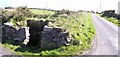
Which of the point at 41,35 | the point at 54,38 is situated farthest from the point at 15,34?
the point at 54,38

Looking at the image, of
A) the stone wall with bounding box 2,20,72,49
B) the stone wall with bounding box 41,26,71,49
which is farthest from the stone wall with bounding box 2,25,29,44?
the stone wall with bounding box 41,26,71,49

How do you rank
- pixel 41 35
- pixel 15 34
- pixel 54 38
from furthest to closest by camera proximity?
pixel 41 35 → pixel 15 34 → pixel 54 38

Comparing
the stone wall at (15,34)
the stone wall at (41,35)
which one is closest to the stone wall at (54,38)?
the stone wall at (41,35)

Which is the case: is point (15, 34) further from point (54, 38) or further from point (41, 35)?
point (54, 38)

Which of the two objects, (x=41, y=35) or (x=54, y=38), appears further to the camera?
(x=41, y=35)

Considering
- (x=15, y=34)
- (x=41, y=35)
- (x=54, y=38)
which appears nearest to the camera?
(x=54, y=38)

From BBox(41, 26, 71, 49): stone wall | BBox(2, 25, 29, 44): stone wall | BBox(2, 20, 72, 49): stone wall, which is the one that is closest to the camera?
BBox(41, 26, 71, 49): stone wall

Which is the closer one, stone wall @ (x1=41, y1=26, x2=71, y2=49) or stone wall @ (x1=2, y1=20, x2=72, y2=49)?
stone wall @ (x1=41, y1=26, x2=71, y2=49)

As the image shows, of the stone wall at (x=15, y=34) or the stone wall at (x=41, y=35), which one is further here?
the stone wall at (x=15, y=34)

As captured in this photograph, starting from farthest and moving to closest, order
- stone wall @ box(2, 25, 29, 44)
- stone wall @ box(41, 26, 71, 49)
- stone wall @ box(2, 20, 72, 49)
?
stone wall @ box(2, 25, 29, 44) → stone wall @ box(2, 20, 72, 49) → stone wall @ box(41, 26, 71, 49)

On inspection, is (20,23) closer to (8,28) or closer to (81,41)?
(8,28)

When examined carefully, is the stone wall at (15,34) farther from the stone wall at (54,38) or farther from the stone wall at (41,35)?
the stone wall at (54,38)

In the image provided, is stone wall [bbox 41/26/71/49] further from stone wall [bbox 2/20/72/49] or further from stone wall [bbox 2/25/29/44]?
stone wall [bbox 2/25/29/44]

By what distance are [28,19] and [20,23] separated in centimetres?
182
